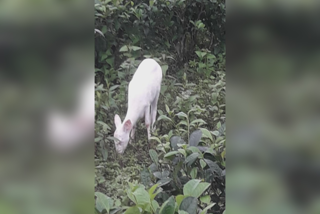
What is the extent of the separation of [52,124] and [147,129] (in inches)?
14.3

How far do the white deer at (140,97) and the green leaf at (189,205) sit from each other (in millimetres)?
256

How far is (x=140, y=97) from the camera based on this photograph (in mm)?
1064

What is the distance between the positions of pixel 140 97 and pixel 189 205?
1.24 ft

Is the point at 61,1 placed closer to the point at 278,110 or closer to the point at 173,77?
the point at 173,77

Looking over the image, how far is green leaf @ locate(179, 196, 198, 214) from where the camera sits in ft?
3.35

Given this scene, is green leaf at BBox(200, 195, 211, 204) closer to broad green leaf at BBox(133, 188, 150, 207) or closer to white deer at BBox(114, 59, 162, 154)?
broad green leaf at BBox(133, 188, 150, 207)

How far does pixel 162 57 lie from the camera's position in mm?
1079

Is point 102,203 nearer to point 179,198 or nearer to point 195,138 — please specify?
point 179,198

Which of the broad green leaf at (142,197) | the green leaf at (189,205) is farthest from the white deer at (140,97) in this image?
the green leaf at (189,205)

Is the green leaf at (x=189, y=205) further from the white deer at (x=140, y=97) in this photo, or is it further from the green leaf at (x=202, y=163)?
the white deer at (x=140, y=97)

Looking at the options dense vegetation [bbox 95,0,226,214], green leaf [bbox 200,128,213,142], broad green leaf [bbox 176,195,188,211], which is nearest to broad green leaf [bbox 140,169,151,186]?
dense vegetation [bbox 95,0,226,214]

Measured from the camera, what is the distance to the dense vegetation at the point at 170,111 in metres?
1.03

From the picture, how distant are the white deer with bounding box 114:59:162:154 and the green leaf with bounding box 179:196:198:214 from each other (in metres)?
0.26

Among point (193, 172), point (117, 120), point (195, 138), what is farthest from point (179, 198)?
point (117, 120)
